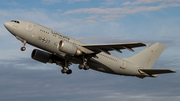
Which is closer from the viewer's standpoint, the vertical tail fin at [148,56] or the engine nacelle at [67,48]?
the engine nacelle at [67,48]

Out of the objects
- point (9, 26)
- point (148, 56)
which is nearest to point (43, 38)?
point (9, 26)

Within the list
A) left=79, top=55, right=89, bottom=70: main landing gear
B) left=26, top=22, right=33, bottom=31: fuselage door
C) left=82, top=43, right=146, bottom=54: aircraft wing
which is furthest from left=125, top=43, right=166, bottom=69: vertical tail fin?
left=26, top=22, right=33, bottom=31: fuselage door

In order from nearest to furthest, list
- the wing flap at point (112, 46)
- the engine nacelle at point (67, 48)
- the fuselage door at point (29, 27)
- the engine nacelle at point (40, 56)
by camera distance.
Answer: the wing flap at point (112, 46) < the engine nacelle at point (67, 48) < the fuselage door at point (29, 27) < the engine nacelle at point (40, 56)

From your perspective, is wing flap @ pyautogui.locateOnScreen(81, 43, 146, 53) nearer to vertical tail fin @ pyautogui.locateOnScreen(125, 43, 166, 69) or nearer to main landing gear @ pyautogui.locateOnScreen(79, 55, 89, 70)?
main landing gear @ pyautogui.locateOnScreen(79, 55, 89, 70)

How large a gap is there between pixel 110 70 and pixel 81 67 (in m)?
5.13

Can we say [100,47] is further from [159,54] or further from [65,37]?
[159,54]

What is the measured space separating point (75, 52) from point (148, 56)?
1432 cm

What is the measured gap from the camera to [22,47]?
2909cm

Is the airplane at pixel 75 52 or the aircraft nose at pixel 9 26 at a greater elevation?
the aircraft nose at pixel 9 26

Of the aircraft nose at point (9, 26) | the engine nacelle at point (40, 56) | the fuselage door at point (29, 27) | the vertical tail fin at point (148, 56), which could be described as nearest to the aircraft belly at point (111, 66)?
the vertical tail fin at point (148, 56)

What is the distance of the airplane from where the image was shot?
28969 mm

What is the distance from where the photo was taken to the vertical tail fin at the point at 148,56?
3769cm

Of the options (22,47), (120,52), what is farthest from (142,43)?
(22,47)

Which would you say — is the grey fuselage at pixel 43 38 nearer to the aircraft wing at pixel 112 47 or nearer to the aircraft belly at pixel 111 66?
the aircraft belly at pixel 111 66
